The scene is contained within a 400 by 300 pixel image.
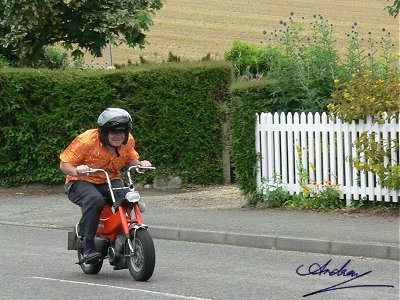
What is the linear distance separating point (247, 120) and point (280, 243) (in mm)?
4017

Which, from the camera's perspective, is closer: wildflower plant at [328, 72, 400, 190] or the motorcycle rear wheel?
the motorcycle rear wheel

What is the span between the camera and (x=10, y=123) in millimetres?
21031

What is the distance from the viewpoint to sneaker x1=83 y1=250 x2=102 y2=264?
11242 mm

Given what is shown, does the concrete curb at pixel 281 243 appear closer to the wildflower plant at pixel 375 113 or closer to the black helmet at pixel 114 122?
the wildflower plant at pixel 375 113

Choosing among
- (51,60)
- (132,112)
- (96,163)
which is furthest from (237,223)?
(51,60)

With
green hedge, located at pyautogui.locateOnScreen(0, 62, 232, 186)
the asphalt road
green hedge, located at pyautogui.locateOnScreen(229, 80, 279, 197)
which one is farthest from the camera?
green hedge, located at pyautogui.locateOnScreen(0, 62, 232, 186)

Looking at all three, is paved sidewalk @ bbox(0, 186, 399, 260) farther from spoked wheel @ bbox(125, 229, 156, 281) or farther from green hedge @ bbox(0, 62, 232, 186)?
spoked wheel @ bbox(125, 229, 156, 281)

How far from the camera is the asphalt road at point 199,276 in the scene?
10.3 metres

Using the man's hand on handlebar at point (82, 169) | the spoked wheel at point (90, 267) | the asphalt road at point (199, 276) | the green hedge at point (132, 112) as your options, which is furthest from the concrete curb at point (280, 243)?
the green hedge at point (132, 112)

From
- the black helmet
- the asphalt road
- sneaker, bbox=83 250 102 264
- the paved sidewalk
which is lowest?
the paved sidewalk

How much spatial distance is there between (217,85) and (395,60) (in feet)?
14.6

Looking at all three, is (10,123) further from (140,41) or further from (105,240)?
(105,240)

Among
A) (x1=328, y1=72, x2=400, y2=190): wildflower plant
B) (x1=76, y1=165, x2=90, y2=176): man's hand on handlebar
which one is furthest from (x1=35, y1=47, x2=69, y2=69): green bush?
(x1=76, y1=165, x2=90, y2=176): man's hand on handlebar

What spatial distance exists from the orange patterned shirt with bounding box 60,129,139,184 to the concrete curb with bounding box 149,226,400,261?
2881 millimetres
